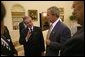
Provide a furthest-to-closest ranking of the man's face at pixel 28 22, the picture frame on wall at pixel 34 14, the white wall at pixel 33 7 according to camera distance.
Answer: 1. the picture frame on wall at pixel 34 14
2. the white wall at pixel 33 7
3. the man's face at pixel 28 22

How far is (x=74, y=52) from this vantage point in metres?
1.24

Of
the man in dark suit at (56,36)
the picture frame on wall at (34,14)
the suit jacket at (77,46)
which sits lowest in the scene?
the picture frame on wall at (34,14)

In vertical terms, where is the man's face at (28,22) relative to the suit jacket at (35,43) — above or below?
above

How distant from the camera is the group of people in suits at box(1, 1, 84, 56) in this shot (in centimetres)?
124

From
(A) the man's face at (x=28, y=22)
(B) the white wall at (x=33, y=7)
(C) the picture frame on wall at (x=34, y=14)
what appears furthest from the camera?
(C) the picture frame on wall at (x=34, y=14)

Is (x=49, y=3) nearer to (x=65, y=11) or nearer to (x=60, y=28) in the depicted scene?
(x=65, y=11)

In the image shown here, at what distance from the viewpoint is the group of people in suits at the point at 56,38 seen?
4.08ft

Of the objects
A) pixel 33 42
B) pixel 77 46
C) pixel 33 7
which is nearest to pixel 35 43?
pixel 33 42

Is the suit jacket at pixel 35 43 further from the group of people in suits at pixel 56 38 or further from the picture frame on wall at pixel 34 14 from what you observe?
the picture frame on wall at pixel 34 14

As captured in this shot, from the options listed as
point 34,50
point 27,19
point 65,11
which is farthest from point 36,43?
point 65,11

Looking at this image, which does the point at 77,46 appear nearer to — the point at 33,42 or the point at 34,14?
the point at 33,42

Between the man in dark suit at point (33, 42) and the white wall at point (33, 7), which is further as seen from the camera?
the white wall at point (33, 7)

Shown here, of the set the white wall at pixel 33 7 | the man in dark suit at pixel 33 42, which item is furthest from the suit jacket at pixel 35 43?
the white wall at pixel 33 7

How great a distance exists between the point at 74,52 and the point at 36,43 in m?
2.38
